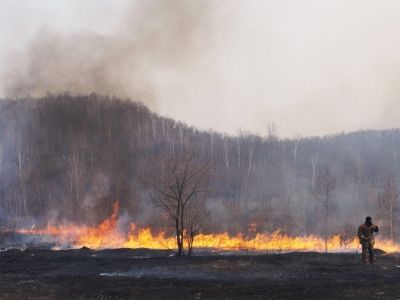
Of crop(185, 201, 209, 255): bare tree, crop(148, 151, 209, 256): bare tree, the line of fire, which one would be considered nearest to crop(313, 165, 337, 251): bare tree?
the line of fire

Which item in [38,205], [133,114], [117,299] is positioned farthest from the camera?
[133,114]

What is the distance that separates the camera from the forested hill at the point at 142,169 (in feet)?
278

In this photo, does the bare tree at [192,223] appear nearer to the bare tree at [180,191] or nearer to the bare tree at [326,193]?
the bare tree at [180,191]

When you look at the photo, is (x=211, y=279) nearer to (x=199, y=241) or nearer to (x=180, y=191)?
(x=180, y=191)

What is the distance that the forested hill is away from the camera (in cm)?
8475

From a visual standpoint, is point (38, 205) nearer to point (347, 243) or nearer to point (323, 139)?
point (347, 243)

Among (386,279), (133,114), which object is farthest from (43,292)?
(133,114)

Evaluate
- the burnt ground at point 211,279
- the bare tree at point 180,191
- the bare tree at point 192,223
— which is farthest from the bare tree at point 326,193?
the burnt ground at point 211,279

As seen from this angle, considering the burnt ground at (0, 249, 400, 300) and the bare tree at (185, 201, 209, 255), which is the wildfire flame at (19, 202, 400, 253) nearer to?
the bare tree at (185, 201, 209, 255)

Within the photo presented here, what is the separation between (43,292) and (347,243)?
41712 millimetres

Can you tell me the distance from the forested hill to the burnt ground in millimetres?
41761

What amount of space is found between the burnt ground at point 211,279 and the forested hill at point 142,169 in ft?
137

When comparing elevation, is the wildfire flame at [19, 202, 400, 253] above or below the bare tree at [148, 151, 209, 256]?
below

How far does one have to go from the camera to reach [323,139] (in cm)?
13688
